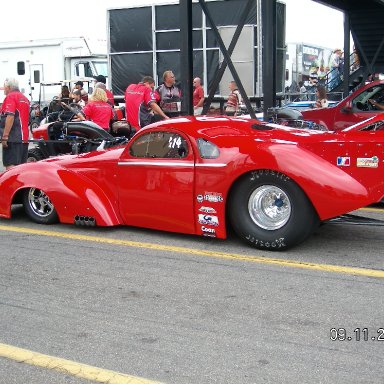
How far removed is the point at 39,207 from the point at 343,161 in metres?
3.52

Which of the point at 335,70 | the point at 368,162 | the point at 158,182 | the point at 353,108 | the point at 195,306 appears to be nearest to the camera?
the point at 195,306

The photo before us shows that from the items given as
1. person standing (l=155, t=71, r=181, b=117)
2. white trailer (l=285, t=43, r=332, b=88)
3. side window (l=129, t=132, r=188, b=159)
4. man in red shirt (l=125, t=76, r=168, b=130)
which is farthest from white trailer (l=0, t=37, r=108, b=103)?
side window (l=129, t=132, r=188, b=159)

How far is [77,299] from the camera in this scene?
4656 mm

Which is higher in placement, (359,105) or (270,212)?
(359,105)

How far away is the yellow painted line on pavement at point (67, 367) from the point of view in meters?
3.38

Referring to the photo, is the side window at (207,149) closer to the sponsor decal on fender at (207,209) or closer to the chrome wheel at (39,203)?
the sponsor decal on fender at (207,209)

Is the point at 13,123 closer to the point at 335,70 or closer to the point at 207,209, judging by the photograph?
the point at 207,209

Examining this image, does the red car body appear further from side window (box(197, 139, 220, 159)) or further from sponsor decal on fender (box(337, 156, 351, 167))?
side window (box(197, 139, 220, 159))

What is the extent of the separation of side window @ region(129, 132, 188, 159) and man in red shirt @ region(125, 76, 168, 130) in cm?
430

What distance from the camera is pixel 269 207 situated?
225 inches

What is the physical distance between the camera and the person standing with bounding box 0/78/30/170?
9.48 meters

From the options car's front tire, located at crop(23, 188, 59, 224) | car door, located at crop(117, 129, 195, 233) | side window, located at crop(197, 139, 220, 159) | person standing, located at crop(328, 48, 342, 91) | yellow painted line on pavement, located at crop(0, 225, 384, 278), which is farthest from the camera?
person standing, located at crop(328, 48, 342, 91)

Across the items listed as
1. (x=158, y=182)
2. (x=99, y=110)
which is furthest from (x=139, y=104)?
(x=158, y=182)

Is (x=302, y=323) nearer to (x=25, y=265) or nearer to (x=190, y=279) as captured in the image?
(x=190, y=279)
